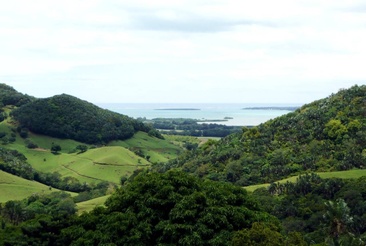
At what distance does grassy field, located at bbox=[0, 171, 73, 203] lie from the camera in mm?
83188

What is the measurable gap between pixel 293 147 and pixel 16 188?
50.0 metres

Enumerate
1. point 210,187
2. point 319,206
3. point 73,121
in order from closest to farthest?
point 210,187, point 319,206, point 73,121

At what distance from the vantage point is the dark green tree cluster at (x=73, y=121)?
507ft

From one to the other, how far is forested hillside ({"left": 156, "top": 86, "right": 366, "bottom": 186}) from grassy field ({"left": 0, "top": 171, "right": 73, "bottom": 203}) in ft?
78.4

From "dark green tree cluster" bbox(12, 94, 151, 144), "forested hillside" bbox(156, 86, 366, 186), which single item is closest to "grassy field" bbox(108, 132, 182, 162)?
"dark green tree cluster" bbox(12, 94, 151, 144)

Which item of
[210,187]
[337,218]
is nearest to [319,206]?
[337,218]

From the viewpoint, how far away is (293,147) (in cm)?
8150

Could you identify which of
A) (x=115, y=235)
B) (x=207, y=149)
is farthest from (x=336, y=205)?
(x=207, y=149)

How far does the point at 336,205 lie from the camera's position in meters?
39.3

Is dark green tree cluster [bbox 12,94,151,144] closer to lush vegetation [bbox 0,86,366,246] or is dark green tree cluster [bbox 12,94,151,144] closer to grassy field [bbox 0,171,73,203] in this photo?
lush vegetation [bbox 0,86,366,246]

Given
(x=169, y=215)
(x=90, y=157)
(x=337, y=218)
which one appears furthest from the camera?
(x=90, y=157)

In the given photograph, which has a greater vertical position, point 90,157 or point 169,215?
point 169,215

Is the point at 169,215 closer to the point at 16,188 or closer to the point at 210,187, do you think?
the point at 210,187

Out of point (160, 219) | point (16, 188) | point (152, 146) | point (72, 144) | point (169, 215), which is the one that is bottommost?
point (16, 188)
